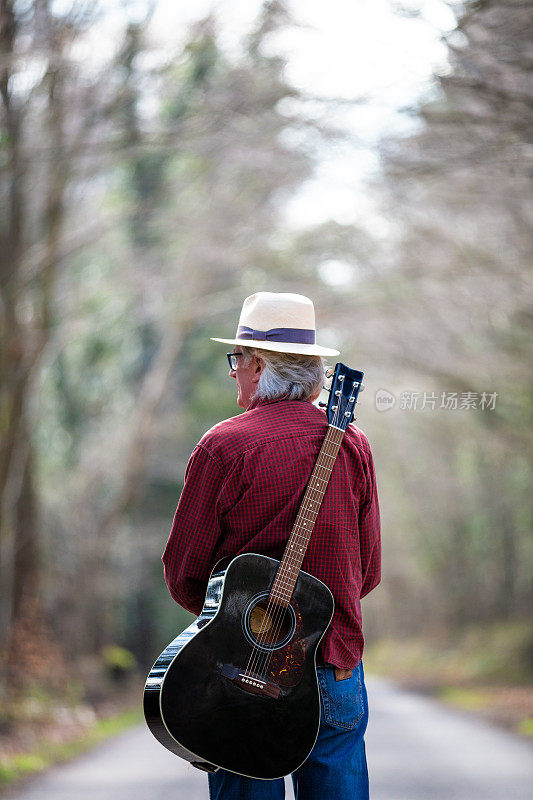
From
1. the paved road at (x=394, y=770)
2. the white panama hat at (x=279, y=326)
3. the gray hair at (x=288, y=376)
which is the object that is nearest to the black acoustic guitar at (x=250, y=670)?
the gray hair at (x=288, y=376)

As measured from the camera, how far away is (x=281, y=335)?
326cm

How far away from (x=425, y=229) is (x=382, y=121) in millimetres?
3937

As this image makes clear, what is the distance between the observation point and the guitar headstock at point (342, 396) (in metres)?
3.16

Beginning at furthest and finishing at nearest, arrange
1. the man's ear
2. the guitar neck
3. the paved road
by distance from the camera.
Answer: the paved road
the man's ear
the guitar neck

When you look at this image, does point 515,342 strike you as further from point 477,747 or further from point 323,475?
point 323,475

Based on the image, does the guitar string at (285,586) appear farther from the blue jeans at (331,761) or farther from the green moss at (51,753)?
the green moss at (51,753)

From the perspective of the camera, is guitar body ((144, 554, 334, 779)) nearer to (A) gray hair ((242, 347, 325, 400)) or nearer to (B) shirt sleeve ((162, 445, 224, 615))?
(B) shirt sleeve ((162, 445, 224, 615))

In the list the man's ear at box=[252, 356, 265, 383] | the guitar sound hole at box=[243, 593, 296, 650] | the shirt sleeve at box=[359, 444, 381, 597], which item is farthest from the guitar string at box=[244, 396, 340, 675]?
the man's ear at box=[252, 356, 265, 383]

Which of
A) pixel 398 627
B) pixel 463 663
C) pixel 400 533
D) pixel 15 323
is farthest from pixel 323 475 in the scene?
pixel 398 627

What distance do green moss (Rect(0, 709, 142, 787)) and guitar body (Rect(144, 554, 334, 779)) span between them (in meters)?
6.14

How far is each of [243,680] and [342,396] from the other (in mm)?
873

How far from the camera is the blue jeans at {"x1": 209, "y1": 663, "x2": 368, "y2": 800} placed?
3.03 m

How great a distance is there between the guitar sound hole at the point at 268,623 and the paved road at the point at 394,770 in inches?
192

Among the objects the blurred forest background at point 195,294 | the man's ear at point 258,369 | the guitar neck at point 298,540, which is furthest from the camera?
the blurred forest background at point 195,294
